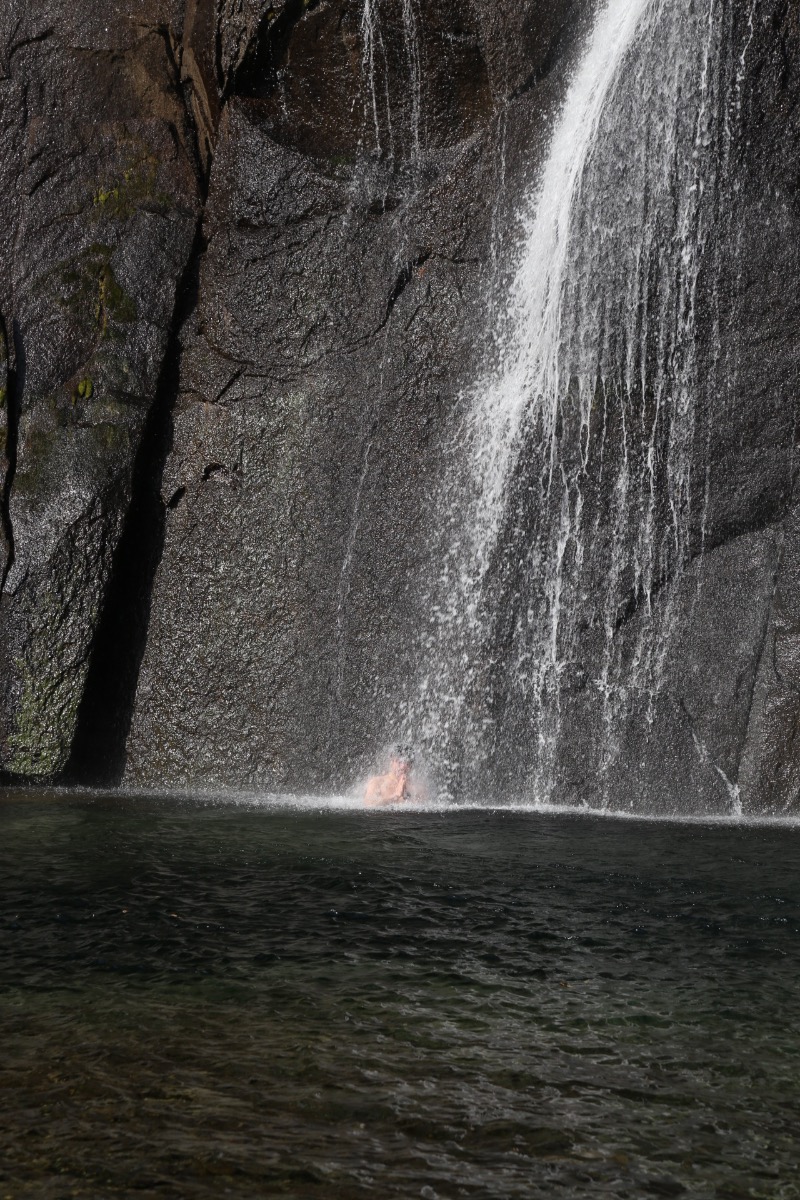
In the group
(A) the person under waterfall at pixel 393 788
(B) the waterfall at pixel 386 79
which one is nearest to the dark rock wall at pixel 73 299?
(B) the waterfall at pixel 386 79

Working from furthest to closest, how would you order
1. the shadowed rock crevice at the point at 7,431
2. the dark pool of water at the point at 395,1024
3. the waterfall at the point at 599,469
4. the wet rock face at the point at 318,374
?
the wet rock face at the point at 318,374 → the shadowed rock crevice at the point at 7,431 → the waterfall at the point at 599,469 → the dark pool of water at the point at 395,1024

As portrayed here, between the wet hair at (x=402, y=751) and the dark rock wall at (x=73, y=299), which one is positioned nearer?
the wet hair at (x=402, y=751)

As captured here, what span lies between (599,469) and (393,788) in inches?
106

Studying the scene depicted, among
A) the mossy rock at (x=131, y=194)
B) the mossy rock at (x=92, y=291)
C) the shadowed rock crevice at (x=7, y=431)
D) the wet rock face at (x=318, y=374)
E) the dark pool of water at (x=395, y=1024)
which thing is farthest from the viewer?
the mossy rock at (x=131, y=194)

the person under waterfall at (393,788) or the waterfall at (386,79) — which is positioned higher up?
the waterfall at (386,79)


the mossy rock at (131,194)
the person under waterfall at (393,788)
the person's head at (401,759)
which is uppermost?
the mossy rock at (131,194)

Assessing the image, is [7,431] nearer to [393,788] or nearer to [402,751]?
[402,751]

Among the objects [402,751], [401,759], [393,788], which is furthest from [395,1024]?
[402,751]

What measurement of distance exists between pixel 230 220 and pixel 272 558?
267cm

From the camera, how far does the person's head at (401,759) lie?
806 cm

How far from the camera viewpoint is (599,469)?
28.6 ft

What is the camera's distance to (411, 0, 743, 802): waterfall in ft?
28.0

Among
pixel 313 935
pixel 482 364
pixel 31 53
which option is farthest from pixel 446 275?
pixel 313 935

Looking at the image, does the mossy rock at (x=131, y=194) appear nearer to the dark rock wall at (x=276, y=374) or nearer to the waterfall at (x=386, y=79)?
the dark rock wall at (x=276, y=374)
